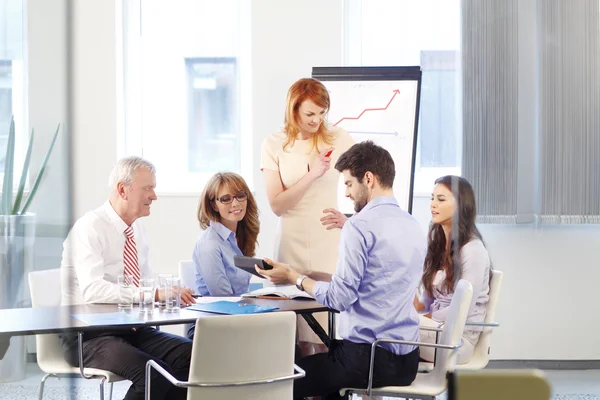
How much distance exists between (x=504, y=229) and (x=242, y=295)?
2.07m

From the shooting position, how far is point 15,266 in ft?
3.00

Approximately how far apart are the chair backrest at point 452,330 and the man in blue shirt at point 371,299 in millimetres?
118

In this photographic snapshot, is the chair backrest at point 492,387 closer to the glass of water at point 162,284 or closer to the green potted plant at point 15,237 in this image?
the green potted plant at point 15,237

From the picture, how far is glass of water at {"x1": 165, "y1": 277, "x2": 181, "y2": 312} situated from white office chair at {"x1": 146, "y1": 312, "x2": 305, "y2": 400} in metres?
0.59

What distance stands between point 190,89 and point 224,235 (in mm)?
2052

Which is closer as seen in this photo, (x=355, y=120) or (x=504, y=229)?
(x=504, y=229)

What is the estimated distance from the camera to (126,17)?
4.69 m

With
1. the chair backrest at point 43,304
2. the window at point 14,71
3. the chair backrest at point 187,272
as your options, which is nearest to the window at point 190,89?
the chair backrest at point 187,272

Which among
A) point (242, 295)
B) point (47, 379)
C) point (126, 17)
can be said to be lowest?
point (242, 295)

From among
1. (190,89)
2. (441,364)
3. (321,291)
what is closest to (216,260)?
(321,291)

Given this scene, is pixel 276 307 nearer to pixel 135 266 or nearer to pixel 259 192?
pixel 135 266

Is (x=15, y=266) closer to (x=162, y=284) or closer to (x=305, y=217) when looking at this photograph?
(x=162, y=284)

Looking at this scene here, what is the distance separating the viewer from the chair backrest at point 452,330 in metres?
2.31

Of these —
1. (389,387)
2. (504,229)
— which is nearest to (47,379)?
(504,229)
